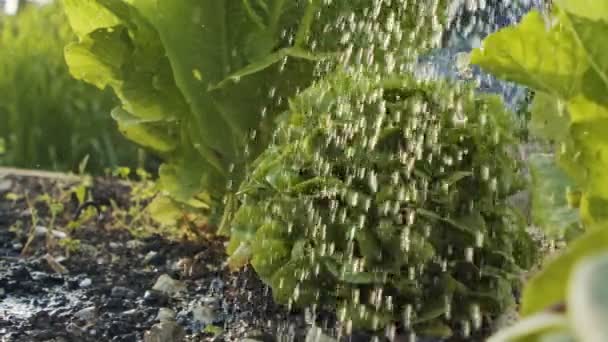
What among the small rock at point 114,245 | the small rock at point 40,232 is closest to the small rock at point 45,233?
the small rock at point 40,232

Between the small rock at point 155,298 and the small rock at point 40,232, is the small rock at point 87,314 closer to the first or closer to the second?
the small rock at point 155,298

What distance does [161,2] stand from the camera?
2012mm

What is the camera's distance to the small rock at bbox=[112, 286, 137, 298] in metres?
2.05

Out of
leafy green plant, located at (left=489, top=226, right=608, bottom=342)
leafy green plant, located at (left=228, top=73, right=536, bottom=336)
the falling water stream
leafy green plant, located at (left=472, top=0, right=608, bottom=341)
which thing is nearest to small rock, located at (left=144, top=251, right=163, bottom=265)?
the falling water stream

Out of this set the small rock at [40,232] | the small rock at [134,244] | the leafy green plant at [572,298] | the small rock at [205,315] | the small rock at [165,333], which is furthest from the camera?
the small rock at [40,232]

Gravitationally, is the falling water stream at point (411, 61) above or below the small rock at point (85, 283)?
above

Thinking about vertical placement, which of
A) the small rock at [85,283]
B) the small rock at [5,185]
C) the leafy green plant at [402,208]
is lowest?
the small rock at [85,283]

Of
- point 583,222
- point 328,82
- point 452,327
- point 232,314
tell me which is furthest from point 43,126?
point 583,222

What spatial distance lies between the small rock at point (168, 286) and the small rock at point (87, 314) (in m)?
0.20

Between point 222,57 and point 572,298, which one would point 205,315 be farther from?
point 572,298

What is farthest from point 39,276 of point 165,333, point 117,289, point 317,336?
point 317,336

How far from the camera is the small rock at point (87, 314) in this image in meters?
1.87

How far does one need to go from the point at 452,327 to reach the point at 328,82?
0.52m

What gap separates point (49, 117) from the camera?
157 inches
